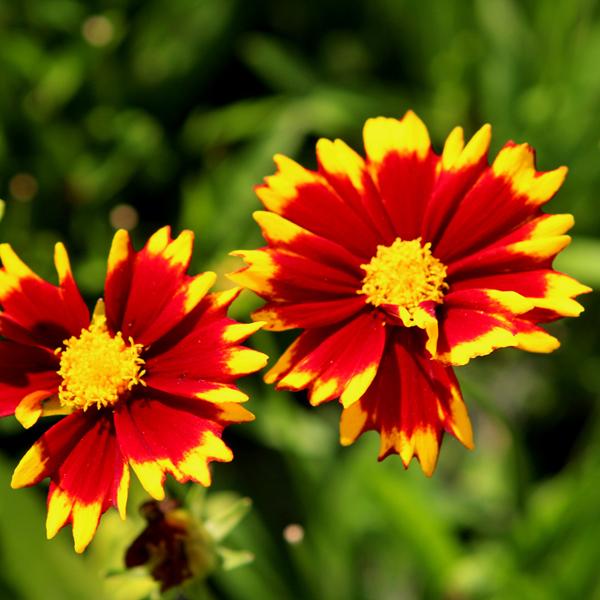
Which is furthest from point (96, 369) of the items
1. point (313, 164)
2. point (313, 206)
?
point (313, 164)

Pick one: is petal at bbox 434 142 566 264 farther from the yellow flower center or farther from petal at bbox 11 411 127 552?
petal at bbox 11 411 127 552

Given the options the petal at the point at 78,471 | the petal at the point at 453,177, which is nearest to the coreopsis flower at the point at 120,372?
the petal at the point at 78,471

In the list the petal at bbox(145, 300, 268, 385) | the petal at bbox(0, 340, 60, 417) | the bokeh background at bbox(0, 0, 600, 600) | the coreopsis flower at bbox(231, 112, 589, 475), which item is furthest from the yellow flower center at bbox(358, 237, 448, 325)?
the bokeh background at bbox(0, 0, 600, 600)

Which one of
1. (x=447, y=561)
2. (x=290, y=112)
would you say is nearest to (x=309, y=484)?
(x=447, y=561)

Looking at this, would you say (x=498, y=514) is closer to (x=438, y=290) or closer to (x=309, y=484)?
(x=309, y=484)

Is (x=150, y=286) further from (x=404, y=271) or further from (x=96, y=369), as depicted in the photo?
(x=404, y=271)
